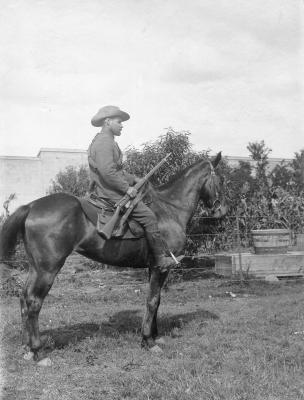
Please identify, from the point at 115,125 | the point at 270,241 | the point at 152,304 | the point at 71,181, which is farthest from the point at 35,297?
the point at 71,181

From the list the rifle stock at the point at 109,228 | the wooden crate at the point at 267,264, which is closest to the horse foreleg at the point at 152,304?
the rifle stock at the point at 109,228

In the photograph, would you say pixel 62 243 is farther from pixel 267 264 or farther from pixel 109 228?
pixel 267 264

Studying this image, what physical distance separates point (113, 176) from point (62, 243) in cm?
110

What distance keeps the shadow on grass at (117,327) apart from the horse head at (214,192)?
192 cm

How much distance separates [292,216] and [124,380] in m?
17.4

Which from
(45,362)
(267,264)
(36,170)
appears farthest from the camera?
(36,170)

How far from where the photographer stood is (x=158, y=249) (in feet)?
20.5

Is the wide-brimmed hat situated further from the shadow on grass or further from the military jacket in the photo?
the shadow on grass

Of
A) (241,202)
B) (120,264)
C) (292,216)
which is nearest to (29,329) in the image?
(120,264)

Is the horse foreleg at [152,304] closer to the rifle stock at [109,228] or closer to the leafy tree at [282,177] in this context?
the rifle stock at [109,228]

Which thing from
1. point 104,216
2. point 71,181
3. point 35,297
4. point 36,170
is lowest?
point 35,297

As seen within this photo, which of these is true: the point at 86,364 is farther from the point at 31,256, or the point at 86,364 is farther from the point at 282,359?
the point at 282,359

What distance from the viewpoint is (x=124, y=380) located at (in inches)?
190

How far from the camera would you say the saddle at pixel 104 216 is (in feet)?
19.8
